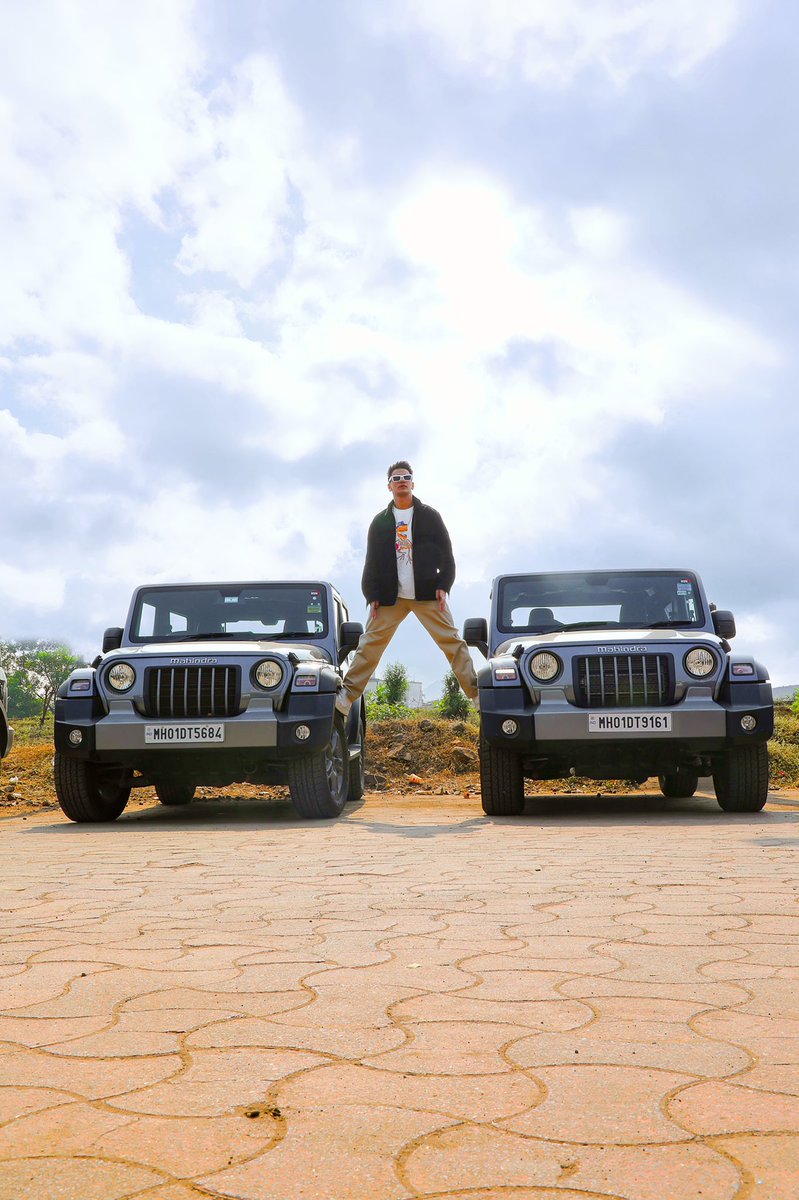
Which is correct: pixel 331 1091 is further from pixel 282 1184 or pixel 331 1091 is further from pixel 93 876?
pixel 93 876

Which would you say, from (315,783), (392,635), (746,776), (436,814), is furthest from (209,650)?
(746,776)

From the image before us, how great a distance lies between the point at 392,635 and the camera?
29.2ft

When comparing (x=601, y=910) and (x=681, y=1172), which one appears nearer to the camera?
(x=681, y=1172)

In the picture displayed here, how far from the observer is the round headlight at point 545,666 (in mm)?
7535

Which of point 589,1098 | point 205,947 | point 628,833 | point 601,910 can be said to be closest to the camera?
point 589,1098

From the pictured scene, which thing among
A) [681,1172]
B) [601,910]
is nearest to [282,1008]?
[681,1172]

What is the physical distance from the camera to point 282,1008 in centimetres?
232

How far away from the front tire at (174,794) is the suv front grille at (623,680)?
14.7 feet

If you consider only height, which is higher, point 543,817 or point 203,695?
point 203,695

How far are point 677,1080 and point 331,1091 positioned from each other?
58cm

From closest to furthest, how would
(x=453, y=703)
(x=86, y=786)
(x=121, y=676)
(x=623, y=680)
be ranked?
(x=623, y=680) < (x=121, y=676) < (x=86, y=786) < (x=453, y=703)

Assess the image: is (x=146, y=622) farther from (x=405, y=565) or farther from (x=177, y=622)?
(x=405, y=565)

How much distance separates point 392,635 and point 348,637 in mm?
360

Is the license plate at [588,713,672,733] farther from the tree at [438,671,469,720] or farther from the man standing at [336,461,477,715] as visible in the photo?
the tree at [438,671,469,720]
